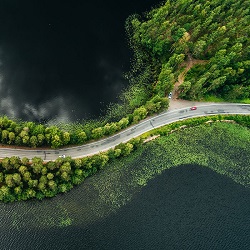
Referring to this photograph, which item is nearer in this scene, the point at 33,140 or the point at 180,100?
the point at 33,140

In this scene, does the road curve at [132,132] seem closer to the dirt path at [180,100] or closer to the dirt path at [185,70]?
the dirt path at [180,100]

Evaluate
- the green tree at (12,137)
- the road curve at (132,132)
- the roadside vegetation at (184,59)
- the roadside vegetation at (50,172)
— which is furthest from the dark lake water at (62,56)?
the roadside vegetation at (50,172)

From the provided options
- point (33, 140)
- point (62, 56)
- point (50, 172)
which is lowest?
point (50, 172)

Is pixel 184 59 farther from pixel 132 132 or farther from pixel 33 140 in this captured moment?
pixel 33 140

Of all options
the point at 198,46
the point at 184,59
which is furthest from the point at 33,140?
the point at 198,46

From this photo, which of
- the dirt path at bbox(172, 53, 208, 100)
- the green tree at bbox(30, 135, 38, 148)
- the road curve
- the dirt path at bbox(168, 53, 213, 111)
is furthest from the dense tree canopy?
the green tree at bbox(30, 135, 38, 148)

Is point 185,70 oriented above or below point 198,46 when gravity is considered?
below

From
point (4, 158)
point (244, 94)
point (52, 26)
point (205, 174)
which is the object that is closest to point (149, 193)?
point (205, 174)
